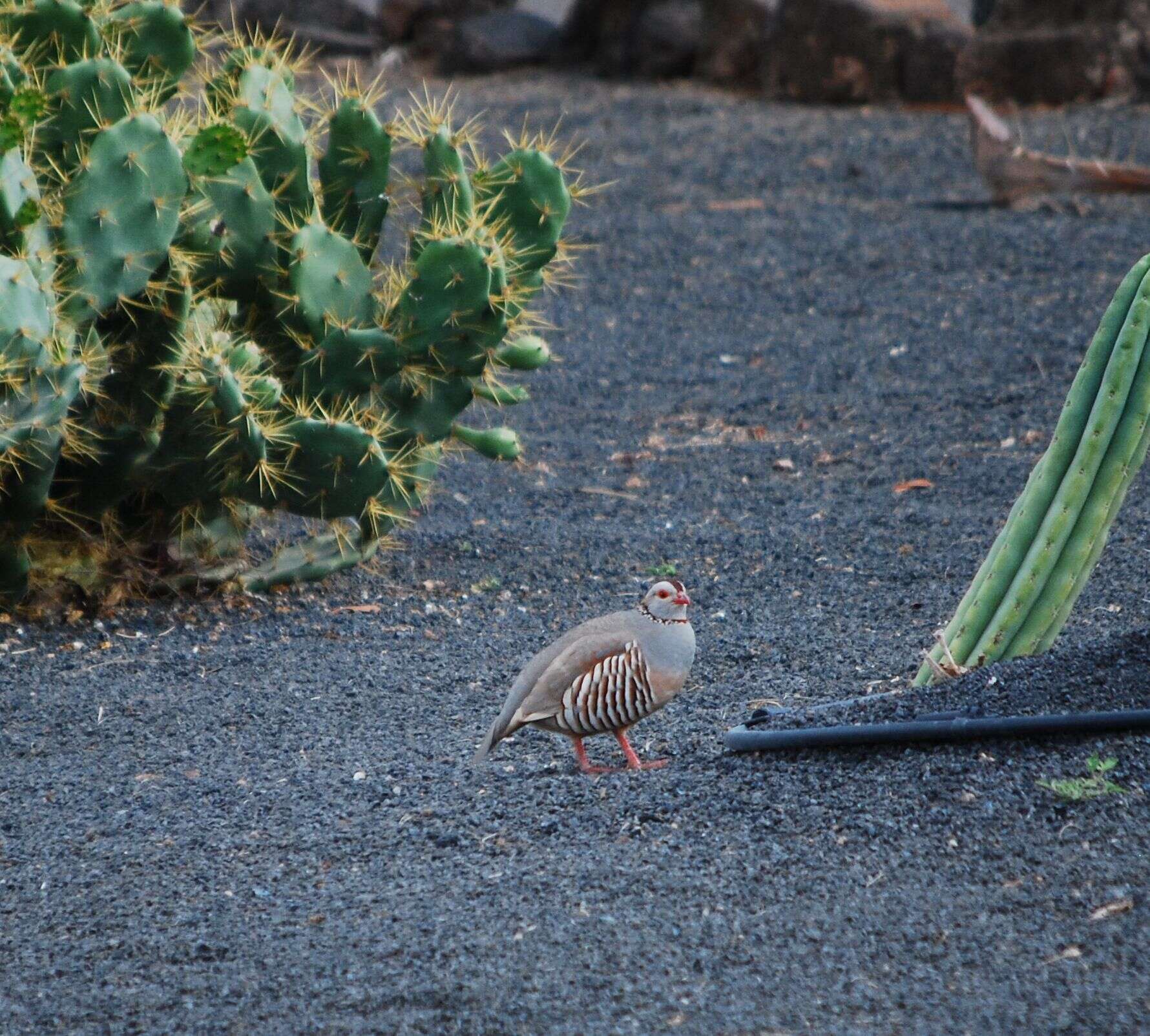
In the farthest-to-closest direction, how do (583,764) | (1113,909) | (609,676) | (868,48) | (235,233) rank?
(868,48) < (235,233) < (583,764) < (609,676) < (1113,909)

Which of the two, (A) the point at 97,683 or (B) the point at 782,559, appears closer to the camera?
(A) the point at 97,683

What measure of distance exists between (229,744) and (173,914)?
38.7 inches

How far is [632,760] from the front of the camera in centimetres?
383

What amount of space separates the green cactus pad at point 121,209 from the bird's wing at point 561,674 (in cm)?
199

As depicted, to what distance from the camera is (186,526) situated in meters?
5.38

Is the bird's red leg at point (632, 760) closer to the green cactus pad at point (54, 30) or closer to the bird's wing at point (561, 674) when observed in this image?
the bird's wing at point (561, 674)

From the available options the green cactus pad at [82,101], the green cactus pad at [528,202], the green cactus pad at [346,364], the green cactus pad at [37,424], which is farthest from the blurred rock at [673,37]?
the green cactus pad at [37,424]

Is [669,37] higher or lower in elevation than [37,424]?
higher

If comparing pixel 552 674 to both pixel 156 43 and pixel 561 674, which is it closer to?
pixel 561 674

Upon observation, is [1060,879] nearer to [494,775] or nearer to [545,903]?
[545,903]

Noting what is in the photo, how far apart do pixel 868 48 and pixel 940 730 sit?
11.2 meters

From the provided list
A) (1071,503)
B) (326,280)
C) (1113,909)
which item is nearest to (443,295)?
(326,280)

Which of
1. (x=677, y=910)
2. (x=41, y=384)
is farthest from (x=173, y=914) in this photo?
(x=41, y=384)

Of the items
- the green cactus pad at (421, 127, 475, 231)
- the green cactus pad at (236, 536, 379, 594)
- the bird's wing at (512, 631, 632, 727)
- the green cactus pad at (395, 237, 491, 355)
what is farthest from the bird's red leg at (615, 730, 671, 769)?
the green cactus pad at (421, 127, 475, 231)
